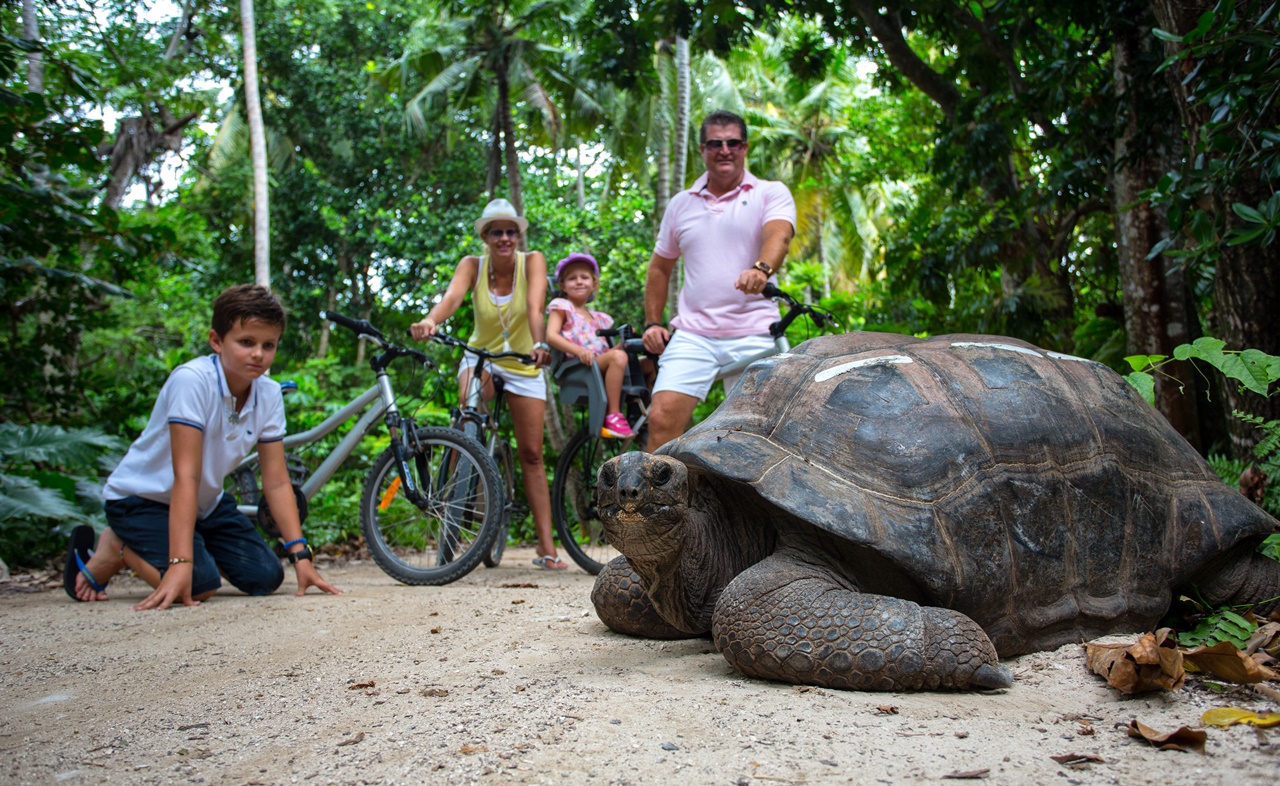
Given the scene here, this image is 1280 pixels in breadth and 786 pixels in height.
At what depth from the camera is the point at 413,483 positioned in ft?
14.8

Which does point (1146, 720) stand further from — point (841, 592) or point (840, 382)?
point (840, 382)

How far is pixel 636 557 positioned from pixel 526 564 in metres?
3.57

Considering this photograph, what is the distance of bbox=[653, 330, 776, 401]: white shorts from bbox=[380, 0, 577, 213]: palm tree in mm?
10348

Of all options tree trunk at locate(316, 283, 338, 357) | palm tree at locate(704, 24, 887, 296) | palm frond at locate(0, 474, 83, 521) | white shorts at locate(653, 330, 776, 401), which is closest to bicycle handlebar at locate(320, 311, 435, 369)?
white shorts at locate(653, 330, 776, 401)

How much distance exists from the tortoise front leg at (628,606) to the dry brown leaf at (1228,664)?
4.21 ft

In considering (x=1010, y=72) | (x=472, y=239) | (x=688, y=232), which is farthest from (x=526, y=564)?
(x=472, y=239)

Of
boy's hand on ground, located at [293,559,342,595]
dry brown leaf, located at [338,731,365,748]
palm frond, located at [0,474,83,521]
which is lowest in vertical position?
boy's hand on ground, located at [293,559,342,595]

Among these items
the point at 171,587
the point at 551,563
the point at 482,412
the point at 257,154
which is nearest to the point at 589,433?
the point at 482,412

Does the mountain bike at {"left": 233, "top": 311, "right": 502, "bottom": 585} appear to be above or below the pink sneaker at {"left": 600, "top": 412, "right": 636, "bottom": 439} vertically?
below

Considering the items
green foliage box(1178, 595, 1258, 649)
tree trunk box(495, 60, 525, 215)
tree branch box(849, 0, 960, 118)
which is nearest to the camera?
green foliage box(1178, 595, 1258, 649)

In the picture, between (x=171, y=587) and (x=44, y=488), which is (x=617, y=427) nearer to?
(x=171, y=587)

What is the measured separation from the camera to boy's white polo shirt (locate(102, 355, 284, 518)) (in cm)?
373

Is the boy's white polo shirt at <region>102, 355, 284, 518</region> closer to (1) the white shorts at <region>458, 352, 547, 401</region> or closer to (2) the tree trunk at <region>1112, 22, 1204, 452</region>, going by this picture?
(1) the white shorts at <region>458, 352, 547, 401</region>

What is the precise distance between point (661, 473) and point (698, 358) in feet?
6.43
